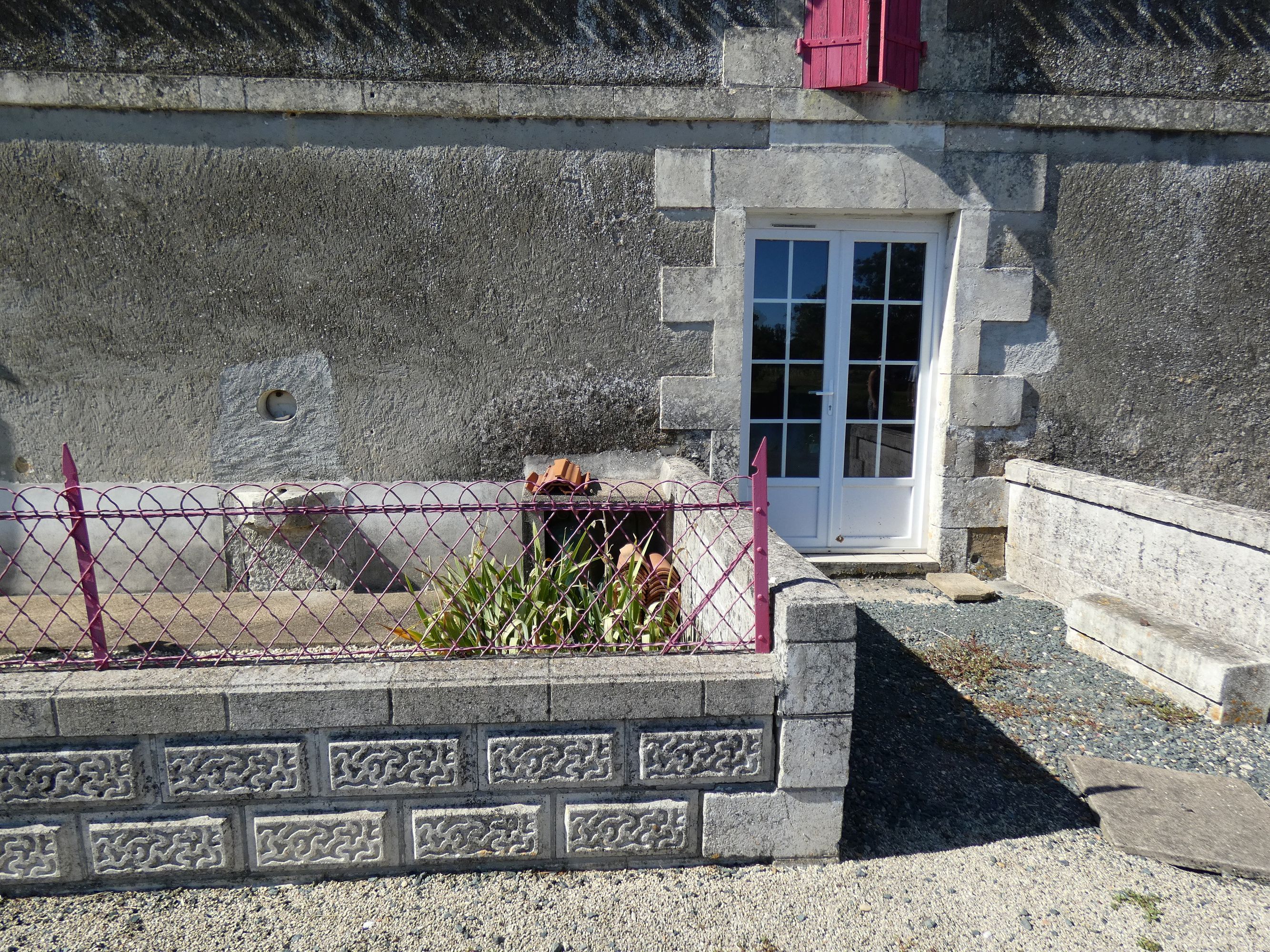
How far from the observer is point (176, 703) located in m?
2.11

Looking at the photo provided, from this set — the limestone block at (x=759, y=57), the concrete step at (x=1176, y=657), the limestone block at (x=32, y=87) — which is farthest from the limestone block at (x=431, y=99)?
the concrete step at (x=1176, y=657)

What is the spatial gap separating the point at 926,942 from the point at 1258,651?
7.11 feet

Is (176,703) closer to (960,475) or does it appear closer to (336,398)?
(336,398)

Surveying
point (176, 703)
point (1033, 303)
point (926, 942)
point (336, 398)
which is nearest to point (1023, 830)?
point (926, 942)

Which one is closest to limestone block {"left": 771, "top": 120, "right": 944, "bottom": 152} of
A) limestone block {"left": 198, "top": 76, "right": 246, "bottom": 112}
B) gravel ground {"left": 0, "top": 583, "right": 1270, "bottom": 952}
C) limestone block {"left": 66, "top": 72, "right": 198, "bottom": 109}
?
limestone block {"left": 198, "top": 76, "right": 246, "bottom": 112}

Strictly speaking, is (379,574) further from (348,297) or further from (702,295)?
(702,295)

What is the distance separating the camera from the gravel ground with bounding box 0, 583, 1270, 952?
2.04 m

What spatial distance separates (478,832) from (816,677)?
1085mm

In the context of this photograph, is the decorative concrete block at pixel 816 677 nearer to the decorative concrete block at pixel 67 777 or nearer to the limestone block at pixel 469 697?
the limestone block at pixel 469 697

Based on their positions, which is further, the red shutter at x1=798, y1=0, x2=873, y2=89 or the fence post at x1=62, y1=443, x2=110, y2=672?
the red shutter at x1=798, y1=0, x2=873, y2=89

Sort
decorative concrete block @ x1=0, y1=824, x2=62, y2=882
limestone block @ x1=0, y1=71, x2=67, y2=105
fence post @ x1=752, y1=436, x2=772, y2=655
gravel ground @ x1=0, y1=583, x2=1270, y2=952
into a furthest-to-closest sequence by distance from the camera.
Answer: limestone block @ x1=0, y1=71, x2=67, y2=105 < fence post @ x1=752, y1=436, x2=772, y2=655 < decorative concrete block @ x1=0, y1=824, x2=62, y2=882 < gravel ground @ x1=0, y1=583, x2=1270, y2=952

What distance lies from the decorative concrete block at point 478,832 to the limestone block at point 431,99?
142 inches

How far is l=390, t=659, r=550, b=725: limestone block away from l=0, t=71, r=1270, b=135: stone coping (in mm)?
3312

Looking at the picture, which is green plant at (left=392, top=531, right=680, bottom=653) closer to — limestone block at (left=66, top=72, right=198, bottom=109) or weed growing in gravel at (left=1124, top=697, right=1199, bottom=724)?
weed growing in gravel at (left=1124, top=697, right=1199, bottom=724)
